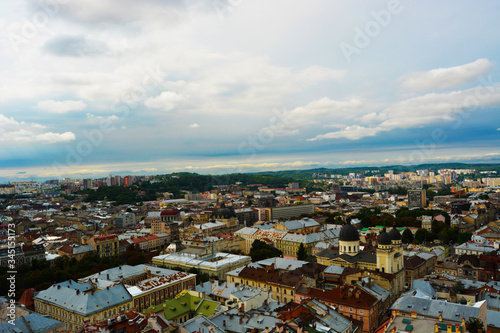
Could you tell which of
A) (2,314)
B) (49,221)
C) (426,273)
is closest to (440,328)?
(426,273)

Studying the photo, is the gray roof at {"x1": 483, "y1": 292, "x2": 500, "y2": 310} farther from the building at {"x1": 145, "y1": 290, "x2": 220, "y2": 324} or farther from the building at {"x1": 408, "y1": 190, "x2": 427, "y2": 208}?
the building at {"x1": 408, "y1": 190, "x2": 427, "y2": 208}

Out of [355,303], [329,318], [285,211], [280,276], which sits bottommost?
[285,211]

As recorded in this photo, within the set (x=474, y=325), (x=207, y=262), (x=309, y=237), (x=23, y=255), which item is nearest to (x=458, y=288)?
(x=474, y=325)

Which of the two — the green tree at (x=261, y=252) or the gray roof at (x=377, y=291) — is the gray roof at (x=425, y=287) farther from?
the green tree at (x=261, y=252)

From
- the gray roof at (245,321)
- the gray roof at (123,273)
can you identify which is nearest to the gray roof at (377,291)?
the gray roof at (245,321)

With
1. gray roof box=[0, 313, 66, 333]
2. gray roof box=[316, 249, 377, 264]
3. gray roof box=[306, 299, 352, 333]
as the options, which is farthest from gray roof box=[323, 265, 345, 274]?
gray roof box=[0, 313, 66, 333]

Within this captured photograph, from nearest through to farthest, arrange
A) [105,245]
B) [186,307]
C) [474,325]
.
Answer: [474,325] < [186,307] < [105,245]

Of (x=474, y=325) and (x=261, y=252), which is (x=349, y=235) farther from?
(x=474, y=325)
